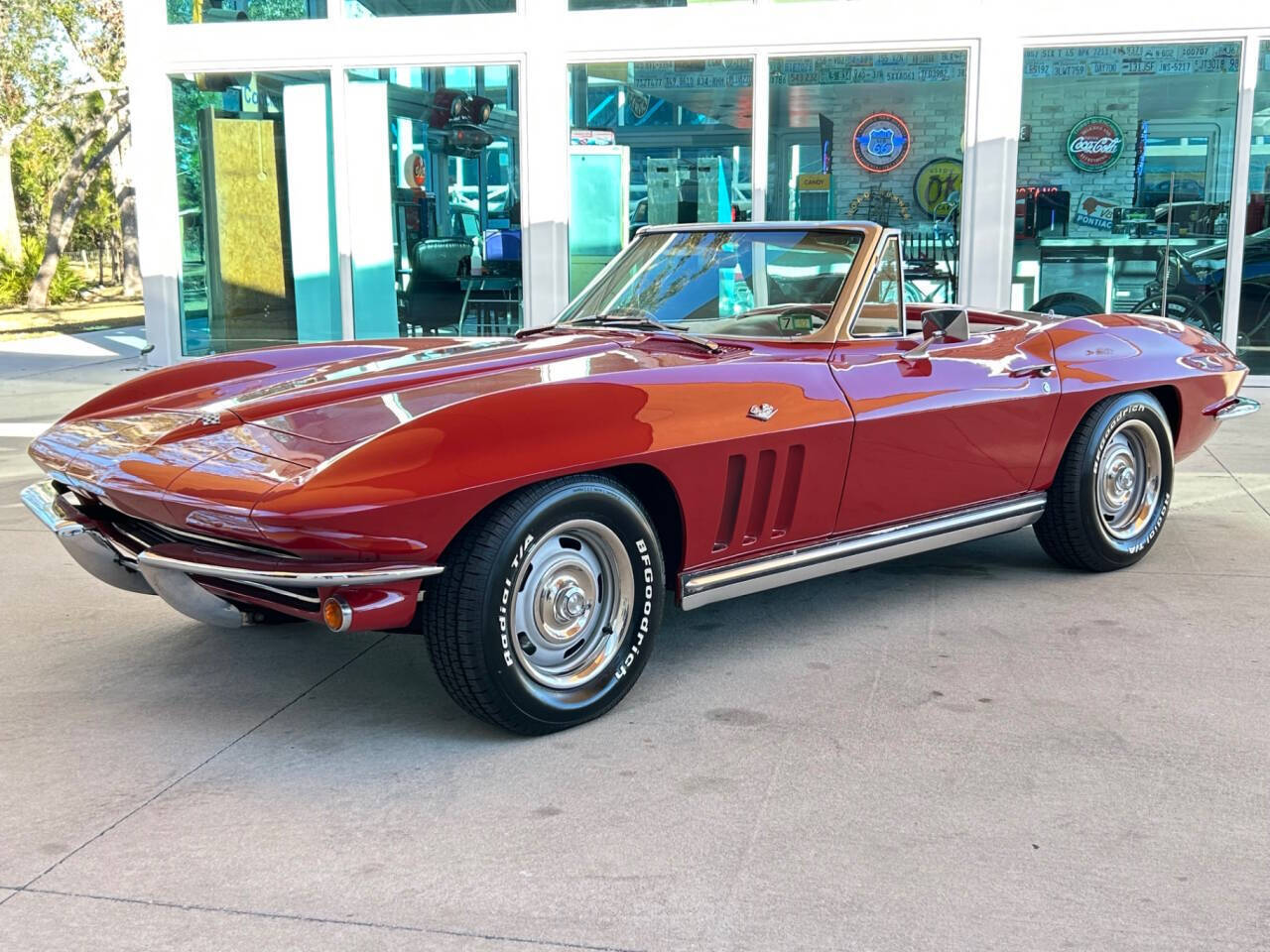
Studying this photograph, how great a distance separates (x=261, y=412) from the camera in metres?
3.57

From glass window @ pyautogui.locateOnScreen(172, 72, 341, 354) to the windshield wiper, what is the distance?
8.25m

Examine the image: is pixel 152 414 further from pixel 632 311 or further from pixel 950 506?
pixel 950 506

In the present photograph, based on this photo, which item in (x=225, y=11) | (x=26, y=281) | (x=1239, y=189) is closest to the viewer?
(x=1239, y=189)

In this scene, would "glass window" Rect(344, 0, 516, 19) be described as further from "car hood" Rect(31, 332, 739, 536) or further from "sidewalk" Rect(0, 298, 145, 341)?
"sidewalk" Rect(0, 298, 145, 341)

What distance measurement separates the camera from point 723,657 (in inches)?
163

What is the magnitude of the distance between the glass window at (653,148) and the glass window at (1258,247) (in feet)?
13.4

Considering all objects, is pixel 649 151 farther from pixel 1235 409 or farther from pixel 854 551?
pixel 854 551

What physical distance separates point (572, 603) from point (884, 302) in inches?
67.5

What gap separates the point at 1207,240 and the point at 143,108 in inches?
375

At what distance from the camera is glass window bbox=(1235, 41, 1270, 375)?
34.5 ft

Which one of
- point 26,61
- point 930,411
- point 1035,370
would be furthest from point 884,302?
point 26,61

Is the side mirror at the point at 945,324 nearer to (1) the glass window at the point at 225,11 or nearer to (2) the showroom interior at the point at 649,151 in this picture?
(2) the showroom interior at the point at 649,151

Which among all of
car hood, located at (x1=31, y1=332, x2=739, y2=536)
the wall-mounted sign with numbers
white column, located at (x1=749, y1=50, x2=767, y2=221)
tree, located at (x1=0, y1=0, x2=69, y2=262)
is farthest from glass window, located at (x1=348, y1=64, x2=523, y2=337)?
tree, located at (x1=0, y1=0, x2=69, y2=262)

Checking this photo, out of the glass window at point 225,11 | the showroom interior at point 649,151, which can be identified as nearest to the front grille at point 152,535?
the showroom interior at point 649,151
